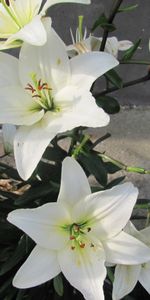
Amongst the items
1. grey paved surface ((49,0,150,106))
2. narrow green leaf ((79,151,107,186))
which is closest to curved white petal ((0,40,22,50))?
narrow green leaf ((79,151,107,186))

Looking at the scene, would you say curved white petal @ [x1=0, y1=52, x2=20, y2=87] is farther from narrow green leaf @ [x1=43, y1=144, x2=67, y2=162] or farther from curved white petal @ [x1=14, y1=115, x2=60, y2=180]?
narrow green leaf @ [x1=43, y1=144, x2=67, y2=162]

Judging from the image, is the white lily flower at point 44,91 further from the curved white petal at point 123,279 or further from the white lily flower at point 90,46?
the curved white petal at point 123,279

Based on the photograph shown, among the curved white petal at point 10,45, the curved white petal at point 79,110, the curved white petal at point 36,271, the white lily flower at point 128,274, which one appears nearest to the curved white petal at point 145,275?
the white lily flower at point 128,274

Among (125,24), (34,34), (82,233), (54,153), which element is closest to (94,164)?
(54,153)

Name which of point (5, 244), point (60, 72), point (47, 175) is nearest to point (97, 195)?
point (60, 72)

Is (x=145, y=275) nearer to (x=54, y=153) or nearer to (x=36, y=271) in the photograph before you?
(x=36, y=271)

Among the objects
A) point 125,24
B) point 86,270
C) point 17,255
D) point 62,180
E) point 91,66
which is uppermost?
point 91,66
